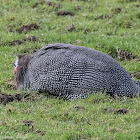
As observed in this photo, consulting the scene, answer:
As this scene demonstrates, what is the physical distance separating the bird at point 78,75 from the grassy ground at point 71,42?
A: 140 mm

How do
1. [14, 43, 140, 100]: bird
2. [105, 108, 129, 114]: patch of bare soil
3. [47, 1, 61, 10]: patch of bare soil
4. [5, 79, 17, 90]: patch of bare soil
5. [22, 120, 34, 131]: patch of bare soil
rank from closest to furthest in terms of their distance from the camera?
[22, 120, 34, 131]: patch of bare soil
[105, 108, 129, 114]: patch of bare soil
[14, 43, 140, 100]: bird
[5, 79, 17, 90]: patch of bare soil
[47, 1, 61, 10]: patch of bare soil

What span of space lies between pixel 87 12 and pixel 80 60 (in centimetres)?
452

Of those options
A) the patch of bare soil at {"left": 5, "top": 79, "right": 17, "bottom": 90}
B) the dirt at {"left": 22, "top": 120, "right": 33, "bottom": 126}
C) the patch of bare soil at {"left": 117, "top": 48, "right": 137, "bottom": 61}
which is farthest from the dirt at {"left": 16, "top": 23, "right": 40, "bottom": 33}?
the dirt at {"left": 22, "top": 120, "right": 33, "bottom": 126}

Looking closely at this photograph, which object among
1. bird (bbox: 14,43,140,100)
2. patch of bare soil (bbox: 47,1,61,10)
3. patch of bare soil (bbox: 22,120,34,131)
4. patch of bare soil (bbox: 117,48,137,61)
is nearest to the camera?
patch of bare soil (bbox: 22,120,34,131)

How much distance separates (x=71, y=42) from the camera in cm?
909

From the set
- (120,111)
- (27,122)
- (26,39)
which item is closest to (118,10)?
(26,39)

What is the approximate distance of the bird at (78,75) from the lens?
601 cm

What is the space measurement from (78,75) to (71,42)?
3.14m

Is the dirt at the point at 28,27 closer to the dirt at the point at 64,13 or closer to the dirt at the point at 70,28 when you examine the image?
the dirt at the point at 70,28

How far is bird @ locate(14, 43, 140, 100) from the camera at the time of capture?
6008mm

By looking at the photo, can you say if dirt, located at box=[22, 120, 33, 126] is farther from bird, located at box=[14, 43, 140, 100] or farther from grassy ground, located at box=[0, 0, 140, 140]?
bird, located at box=[14, 43, 140, 100]

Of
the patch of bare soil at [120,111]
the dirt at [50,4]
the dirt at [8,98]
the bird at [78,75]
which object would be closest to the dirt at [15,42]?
the dirt at [50,4]

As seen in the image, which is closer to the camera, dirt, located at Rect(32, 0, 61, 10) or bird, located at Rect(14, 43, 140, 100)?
bird, located at Rect(14, 43, 140, 100)

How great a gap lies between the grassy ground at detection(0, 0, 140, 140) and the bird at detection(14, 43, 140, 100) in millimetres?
140
